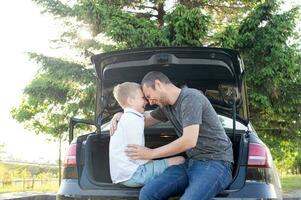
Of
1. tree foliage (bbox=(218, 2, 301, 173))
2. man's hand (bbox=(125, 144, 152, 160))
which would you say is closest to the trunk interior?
man's hand (bbox=(125, 144, 152, 160))

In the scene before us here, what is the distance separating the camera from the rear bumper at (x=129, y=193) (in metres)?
3.83

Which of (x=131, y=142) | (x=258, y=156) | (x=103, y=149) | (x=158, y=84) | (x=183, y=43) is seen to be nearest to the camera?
(x=158, y=84)

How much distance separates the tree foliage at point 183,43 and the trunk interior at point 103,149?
30.4ft

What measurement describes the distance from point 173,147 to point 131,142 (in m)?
0.35

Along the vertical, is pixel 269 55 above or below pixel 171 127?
above

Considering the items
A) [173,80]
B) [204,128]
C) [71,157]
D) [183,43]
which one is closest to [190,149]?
[204,128]

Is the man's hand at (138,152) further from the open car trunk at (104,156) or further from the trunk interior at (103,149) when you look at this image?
the trunk interior at (103,149)

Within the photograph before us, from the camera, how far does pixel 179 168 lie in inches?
154

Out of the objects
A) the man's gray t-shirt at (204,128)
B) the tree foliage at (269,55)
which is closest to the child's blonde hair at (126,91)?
the man's gray t-shirt at (204,128)

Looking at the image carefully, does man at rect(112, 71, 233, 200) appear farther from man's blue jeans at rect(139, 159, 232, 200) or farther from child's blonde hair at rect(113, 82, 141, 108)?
child's blonde hair at rect(113, 82, 141, 108)

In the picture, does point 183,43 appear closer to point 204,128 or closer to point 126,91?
point 126,91

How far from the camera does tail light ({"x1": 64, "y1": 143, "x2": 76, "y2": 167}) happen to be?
14.2ft

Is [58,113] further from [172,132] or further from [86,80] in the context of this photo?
[172,132]

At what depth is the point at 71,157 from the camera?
4.36 metres
